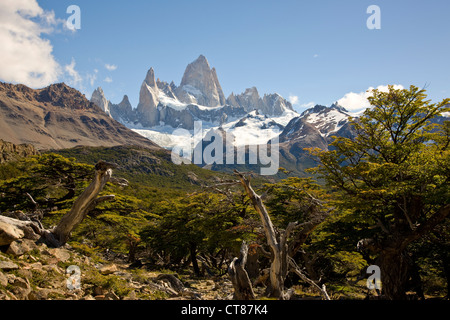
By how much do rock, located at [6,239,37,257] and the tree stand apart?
1175 centimetres

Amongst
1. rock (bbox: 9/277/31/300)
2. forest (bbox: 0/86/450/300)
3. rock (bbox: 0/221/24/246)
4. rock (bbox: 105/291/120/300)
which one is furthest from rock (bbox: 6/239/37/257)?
rock (bbox: 105/291/120/300)

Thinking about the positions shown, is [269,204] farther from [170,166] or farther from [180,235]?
[170,166]

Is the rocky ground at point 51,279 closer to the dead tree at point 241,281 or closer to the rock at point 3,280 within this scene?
the rock at point 3,280

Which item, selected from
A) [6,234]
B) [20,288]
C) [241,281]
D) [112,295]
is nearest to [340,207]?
[241,281]

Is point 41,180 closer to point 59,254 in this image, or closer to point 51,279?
point 59,254

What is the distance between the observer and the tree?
36.7 feet

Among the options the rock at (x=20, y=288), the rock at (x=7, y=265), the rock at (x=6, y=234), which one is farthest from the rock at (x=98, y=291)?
the rock at (x=6, y=234)

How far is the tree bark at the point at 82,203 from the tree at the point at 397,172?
32.3 feet

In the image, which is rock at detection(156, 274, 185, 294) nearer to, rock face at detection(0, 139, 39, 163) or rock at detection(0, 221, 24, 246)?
rock at detection(0, 221, 24, 246)

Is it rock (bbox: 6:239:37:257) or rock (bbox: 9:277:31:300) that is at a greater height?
rock (bbox: 6:239:37:257)

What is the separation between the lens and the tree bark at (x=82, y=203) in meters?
10.6
